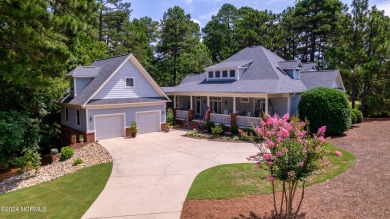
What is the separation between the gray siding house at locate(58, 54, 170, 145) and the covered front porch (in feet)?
13.9

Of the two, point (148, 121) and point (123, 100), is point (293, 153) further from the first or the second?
point (148, 121)

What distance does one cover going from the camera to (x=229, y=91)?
21469 mm

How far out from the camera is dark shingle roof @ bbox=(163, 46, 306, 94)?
2038 centimetres

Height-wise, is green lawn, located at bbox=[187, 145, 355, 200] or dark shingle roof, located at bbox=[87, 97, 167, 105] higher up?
dark shingle roof, located at bbox=[87, 97, 167, 105]

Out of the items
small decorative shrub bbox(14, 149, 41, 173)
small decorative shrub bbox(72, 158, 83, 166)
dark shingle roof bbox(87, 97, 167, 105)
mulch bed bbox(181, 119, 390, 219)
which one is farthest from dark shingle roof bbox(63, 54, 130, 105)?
mulch bed bbox(181, 119, 390, 219)

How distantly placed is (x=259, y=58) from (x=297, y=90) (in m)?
5.99

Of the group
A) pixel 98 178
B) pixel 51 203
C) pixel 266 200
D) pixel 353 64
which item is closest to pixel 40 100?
pixel 98 178

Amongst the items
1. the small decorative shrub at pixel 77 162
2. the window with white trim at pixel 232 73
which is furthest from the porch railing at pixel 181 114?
the small decorative shrub at pixel 77 162

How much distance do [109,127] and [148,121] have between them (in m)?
3.24

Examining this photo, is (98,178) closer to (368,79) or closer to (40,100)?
(40,100)

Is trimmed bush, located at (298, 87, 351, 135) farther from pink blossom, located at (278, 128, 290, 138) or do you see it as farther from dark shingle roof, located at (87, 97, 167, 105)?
pink blossom, located at (278, 128, 290, 138)

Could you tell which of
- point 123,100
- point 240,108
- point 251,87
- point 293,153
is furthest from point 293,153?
point 240,108

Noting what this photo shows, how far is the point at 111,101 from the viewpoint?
762 inches

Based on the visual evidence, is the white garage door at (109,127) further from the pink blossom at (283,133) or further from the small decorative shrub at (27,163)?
the pink blossom at (283,133)
